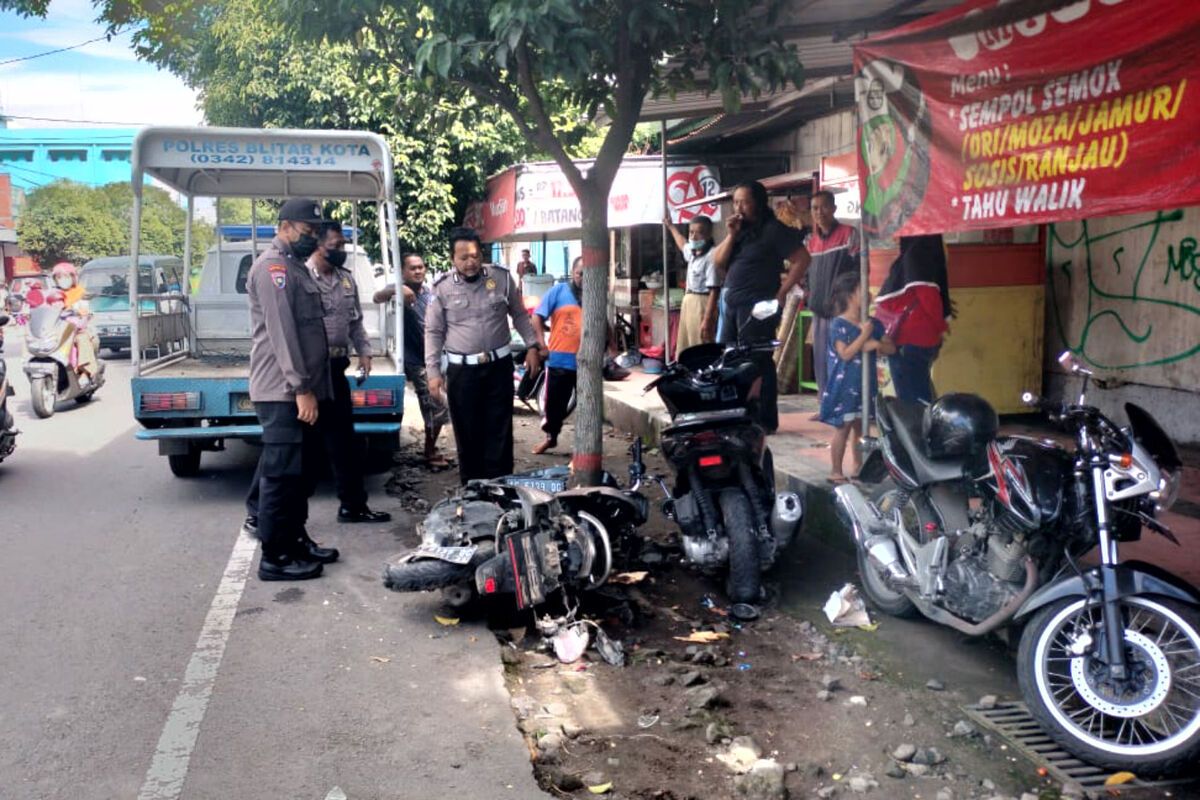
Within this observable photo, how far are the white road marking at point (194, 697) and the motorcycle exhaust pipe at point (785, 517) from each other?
8.96 feet

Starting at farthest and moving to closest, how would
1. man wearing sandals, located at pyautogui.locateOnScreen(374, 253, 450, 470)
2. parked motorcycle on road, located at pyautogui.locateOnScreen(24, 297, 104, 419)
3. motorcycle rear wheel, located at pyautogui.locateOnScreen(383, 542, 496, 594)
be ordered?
parked motorcycle on road, located at pyautogui.locateOnScreen(24, 297, 104, 419)
man wearing sandals, located at pyautogui.locateOnScreen(374, 253, 450, 470)
motorcycle rear wheel, located at pyautogui.locateOnScreen(383, 542, 496, 594)

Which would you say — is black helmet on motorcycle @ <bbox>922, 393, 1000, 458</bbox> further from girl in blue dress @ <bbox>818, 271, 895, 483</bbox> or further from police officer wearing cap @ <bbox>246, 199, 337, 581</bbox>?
police officer wearing cap @ <bbox>246, 199, 337, 581</bbox>

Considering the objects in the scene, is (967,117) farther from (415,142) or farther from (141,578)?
(415,142)

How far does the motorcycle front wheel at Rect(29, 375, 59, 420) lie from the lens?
12820mm

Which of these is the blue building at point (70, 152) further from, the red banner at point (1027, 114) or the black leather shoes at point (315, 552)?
the red banner at point (1027, 114)

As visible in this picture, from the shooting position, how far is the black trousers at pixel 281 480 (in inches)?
234

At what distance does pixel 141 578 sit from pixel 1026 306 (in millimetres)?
6701

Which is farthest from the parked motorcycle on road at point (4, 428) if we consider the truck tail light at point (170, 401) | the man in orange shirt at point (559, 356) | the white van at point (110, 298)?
the white van at point (110, 298)

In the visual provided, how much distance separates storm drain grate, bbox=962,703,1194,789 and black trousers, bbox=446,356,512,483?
357cm

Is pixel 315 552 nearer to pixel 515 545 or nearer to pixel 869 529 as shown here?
pixel 515 545

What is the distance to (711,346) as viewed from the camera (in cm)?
583

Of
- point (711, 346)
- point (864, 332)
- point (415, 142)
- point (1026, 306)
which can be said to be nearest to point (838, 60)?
point (1026, 306)

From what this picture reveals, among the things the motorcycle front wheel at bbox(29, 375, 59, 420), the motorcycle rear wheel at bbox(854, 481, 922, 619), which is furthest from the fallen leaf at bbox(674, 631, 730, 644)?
the motorcycle front wheel at bbox(29, 375, 59, 420)

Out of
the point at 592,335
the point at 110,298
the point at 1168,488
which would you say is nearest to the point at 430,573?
the point at 592,335
